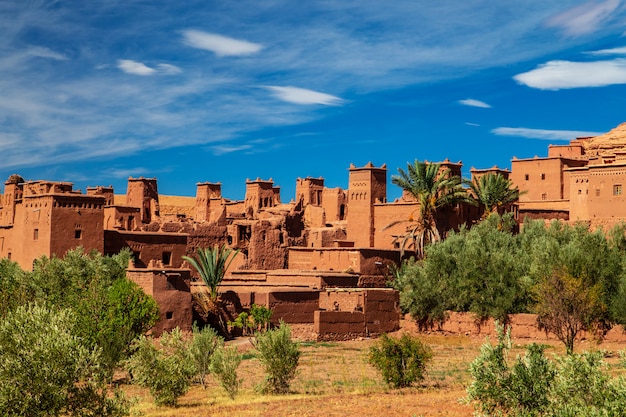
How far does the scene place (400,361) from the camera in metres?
22.0

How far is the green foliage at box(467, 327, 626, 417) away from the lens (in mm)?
11125

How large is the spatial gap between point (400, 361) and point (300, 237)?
25420mm

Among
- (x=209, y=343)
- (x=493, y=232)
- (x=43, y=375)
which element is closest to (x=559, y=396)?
(x=43, y=375)

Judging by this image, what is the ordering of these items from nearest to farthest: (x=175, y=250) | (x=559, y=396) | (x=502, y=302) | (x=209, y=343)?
(x=559, y=396)
(x=209, y=343)
(x=502, y=302)
(x=175, y=250)

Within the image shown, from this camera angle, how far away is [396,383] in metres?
21.7

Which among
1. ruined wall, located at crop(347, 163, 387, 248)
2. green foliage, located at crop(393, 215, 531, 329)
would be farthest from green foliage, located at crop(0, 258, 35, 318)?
ruined wall, located at crop(347, 163, 387, 248)

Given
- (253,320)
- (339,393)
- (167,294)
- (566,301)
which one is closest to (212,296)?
(253,320)

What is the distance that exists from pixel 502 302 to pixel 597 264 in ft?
11.4

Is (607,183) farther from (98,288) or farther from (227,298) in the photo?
(98,288)

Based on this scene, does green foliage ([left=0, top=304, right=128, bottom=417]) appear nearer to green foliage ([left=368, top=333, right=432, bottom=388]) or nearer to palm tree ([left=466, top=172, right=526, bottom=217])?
green foliage ([left=368, top=333, right=432, bottom=388])

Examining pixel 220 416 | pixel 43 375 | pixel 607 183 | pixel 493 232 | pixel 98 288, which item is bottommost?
pixel 220 416

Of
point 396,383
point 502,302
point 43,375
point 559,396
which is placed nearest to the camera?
point 559,396

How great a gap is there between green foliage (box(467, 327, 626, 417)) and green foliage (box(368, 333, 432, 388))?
9.00 meters

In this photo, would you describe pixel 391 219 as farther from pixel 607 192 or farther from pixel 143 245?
pixel 143 245
